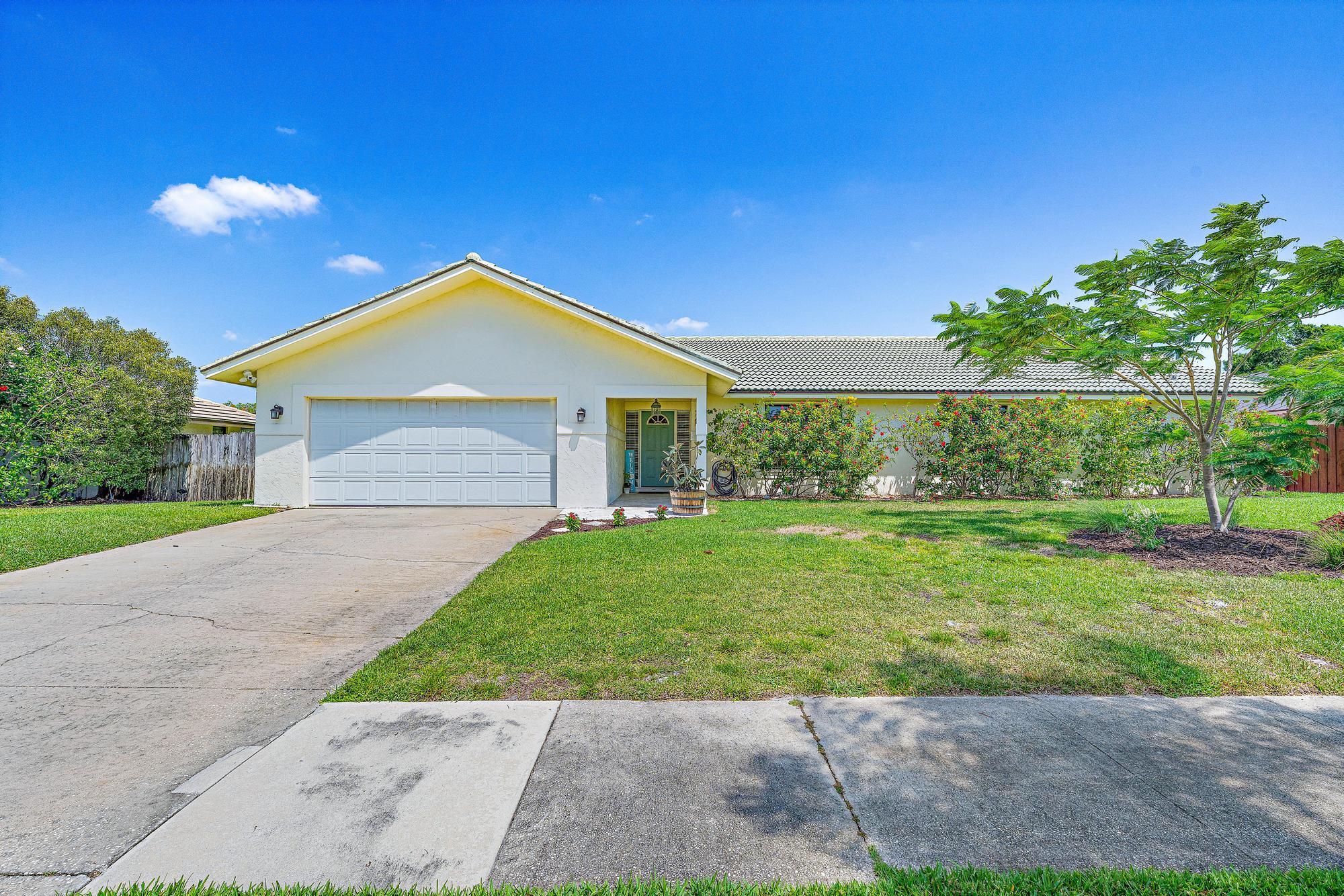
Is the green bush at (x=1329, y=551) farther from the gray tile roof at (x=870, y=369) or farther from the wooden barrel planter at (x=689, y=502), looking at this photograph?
the wooden barrel planter at (x=689, y=502)

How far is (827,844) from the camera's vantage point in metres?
1.81

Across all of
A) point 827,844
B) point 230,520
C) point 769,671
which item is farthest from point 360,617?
point 230,520

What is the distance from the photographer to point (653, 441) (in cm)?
1608

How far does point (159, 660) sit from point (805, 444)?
37.0ft

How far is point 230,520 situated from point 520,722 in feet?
32.5

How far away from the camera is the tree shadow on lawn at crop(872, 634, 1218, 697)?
3035 millimetres

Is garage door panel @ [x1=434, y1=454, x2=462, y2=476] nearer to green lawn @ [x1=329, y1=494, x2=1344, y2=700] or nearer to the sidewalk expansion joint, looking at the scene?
green lawn @ [x1=329, y1=494, x2=1344, y2=700]

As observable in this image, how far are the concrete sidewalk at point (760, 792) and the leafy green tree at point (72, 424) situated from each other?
1590cm

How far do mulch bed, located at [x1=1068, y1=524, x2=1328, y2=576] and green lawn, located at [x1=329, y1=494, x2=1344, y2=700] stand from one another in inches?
15.6

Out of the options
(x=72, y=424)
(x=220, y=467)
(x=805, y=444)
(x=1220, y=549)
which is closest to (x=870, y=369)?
(x=805, y=444)

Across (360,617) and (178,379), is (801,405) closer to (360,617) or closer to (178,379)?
(360,617)

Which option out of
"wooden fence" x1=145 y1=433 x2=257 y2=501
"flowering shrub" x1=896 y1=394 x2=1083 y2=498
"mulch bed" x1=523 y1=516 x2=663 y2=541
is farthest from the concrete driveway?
"flowering shrub" x1=896 y1=394 x2=1083 y2=498

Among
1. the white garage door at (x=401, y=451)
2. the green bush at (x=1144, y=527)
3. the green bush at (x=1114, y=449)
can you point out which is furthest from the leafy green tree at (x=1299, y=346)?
the white garage door at (x=401, y=451)

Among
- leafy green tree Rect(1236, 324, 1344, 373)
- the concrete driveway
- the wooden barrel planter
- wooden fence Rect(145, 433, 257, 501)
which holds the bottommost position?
the concrete driveway
